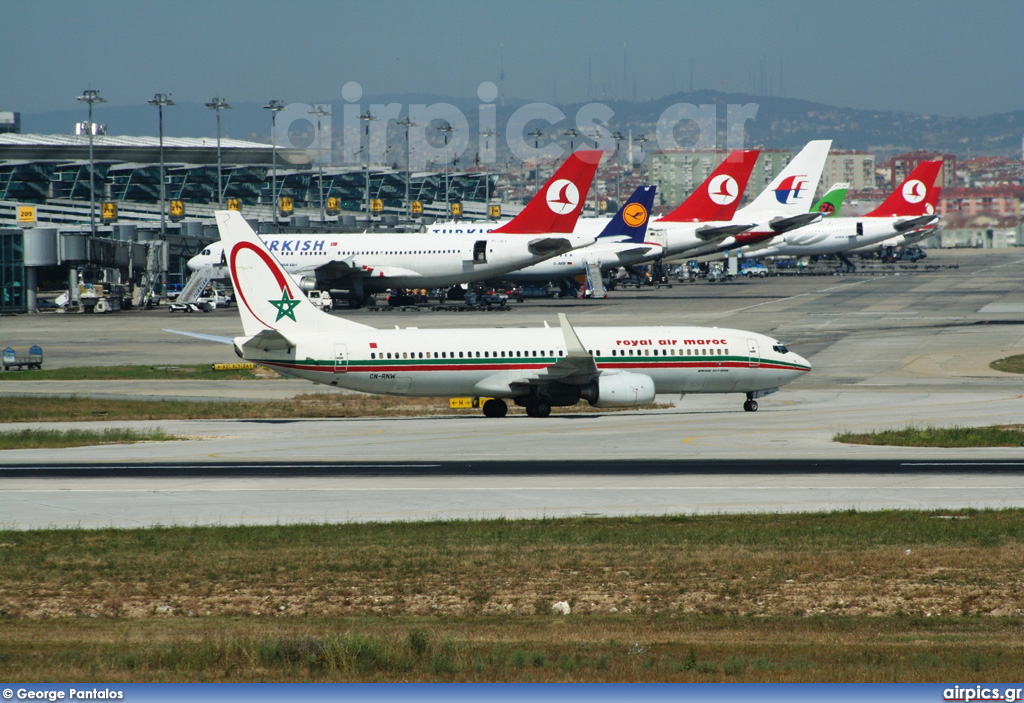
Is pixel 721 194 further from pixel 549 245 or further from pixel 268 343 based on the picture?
pixel 268 343

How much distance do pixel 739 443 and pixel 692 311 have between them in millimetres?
65111

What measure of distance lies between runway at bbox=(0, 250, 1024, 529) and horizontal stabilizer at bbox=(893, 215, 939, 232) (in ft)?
314

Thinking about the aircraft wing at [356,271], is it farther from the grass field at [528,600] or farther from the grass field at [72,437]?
the grass field at [528,600]

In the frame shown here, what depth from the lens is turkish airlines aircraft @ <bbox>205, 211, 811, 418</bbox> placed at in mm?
49000

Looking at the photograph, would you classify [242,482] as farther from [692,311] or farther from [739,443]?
[692,311]

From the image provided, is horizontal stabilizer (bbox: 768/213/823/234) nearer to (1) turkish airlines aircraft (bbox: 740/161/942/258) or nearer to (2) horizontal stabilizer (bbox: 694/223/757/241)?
(2) horizontal stabilizer (bbox: 694/223/757/241)

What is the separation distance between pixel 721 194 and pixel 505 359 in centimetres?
7900

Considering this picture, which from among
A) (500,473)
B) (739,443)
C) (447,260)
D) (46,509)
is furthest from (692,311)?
(46,509)

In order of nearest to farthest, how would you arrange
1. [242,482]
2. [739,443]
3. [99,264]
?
[242,482], [739,443], [99,264]

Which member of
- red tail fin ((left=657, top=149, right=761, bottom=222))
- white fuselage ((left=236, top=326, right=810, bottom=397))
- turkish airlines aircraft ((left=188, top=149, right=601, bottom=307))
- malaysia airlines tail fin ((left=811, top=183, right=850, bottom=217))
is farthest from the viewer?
malaysia airlines tail fin ((left=811, top=183, right=850, bottom=217))

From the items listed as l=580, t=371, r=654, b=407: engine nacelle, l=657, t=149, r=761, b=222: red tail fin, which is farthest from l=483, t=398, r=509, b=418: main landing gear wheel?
l=657, t=149, r=761, b=222: red tail fin

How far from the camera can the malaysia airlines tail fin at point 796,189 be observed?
435 feet

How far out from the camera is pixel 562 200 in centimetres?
10644

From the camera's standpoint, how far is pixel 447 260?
347 ft
